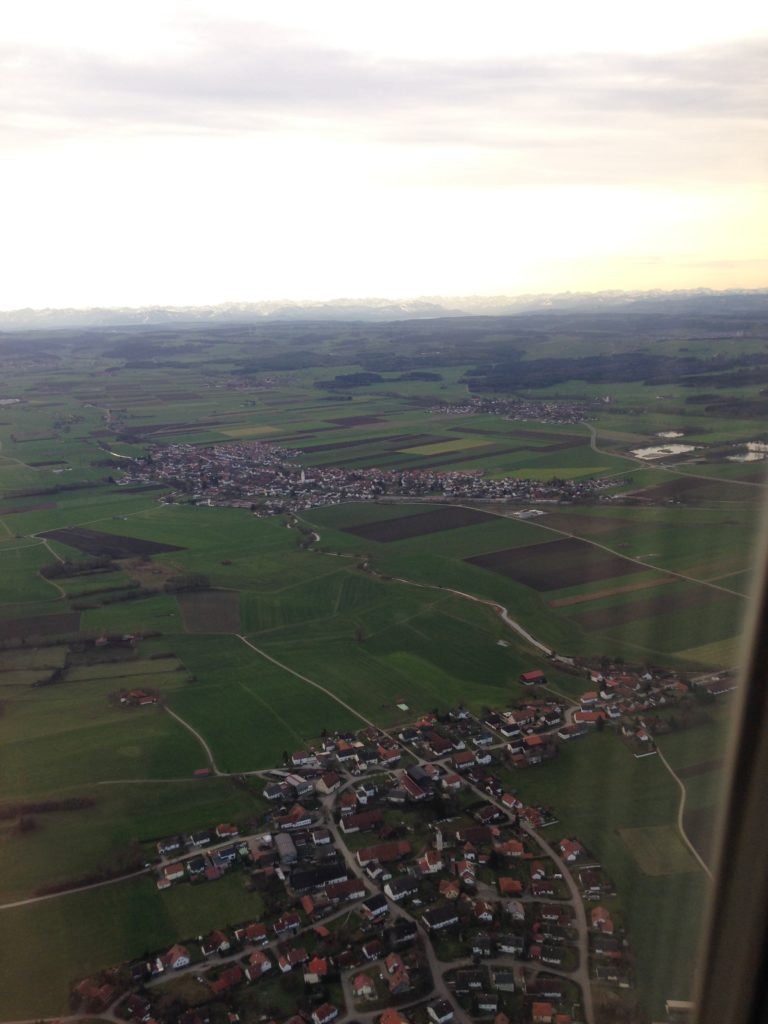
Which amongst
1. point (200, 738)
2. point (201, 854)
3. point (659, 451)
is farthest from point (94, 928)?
point (659, 451)

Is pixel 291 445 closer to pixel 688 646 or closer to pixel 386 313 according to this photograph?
pixel 688 646

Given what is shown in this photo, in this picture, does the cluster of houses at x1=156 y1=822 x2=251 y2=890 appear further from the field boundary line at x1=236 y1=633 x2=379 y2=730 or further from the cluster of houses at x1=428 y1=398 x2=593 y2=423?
the cluster of houses at x1=428 y1=398 x2=593 y2=423

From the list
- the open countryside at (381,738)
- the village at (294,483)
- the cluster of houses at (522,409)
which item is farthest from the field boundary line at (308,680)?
the cluster of houses at (522,409)

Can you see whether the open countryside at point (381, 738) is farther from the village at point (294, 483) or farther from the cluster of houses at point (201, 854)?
the village at point (294, 483)

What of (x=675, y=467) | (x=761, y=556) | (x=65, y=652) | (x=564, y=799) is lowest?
(x=65, y=652)

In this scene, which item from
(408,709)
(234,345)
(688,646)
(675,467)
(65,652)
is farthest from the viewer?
(234,345)

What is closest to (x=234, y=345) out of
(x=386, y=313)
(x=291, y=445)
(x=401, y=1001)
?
(x=291, y=445)

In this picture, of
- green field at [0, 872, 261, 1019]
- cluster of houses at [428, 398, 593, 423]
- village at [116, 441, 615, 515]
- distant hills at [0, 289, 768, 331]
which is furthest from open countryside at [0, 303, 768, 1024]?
distant hills at [0, 289, 768, 331]
